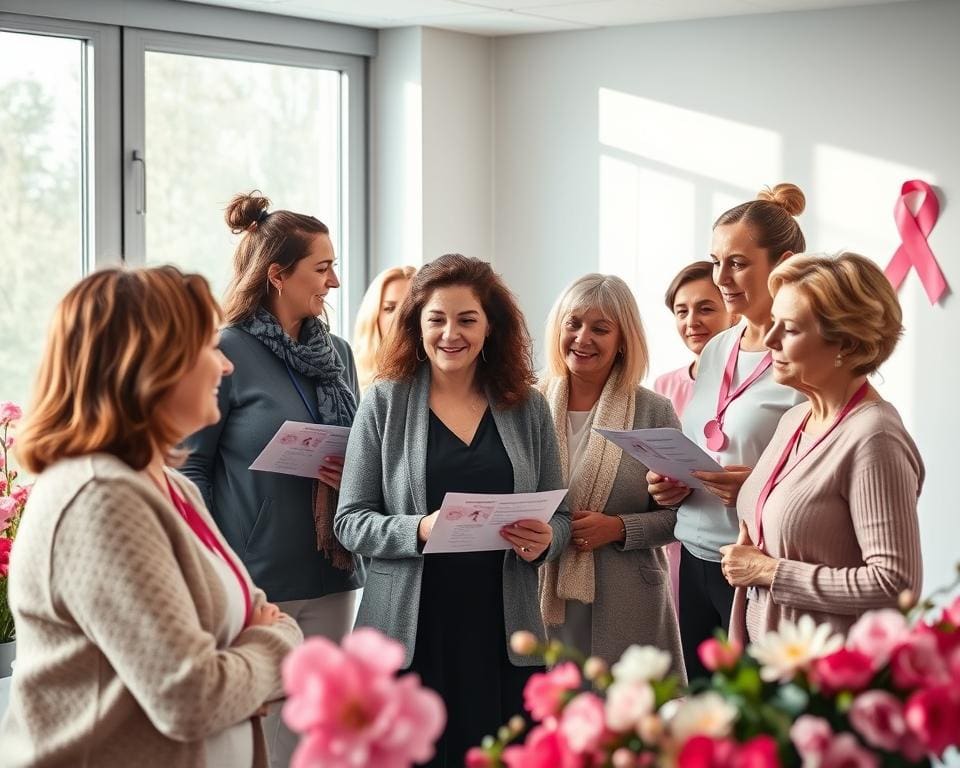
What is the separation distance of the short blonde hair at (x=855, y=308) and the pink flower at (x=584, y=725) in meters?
1.29

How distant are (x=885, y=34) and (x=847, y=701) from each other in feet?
12.6

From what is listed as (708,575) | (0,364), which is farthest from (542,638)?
(0,364)

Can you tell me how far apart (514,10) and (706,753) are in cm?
408

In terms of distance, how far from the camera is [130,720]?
5.21ft

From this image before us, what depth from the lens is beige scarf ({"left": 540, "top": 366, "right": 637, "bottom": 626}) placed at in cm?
287

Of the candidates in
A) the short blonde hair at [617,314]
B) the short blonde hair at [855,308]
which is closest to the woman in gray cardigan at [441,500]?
the short blonde hair at [617,314]

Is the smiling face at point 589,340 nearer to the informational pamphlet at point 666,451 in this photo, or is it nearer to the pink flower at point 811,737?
the informational pamphlet at point 666,451

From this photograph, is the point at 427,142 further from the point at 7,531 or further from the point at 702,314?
the point at 7,531

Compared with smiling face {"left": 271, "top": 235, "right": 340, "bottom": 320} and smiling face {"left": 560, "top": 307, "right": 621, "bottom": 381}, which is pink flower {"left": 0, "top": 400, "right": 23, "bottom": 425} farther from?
smiling face {"left": 560, "top": 307, "right": 621, "bottom": 381}

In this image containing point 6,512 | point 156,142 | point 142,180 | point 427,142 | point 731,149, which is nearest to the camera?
point 6,512

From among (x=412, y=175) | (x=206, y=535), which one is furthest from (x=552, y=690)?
(x=412, y=175)

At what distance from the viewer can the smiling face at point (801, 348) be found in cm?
225

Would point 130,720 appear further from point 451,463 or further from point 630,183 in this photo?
point 630,183

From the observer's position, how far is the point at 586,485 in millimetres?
2912
